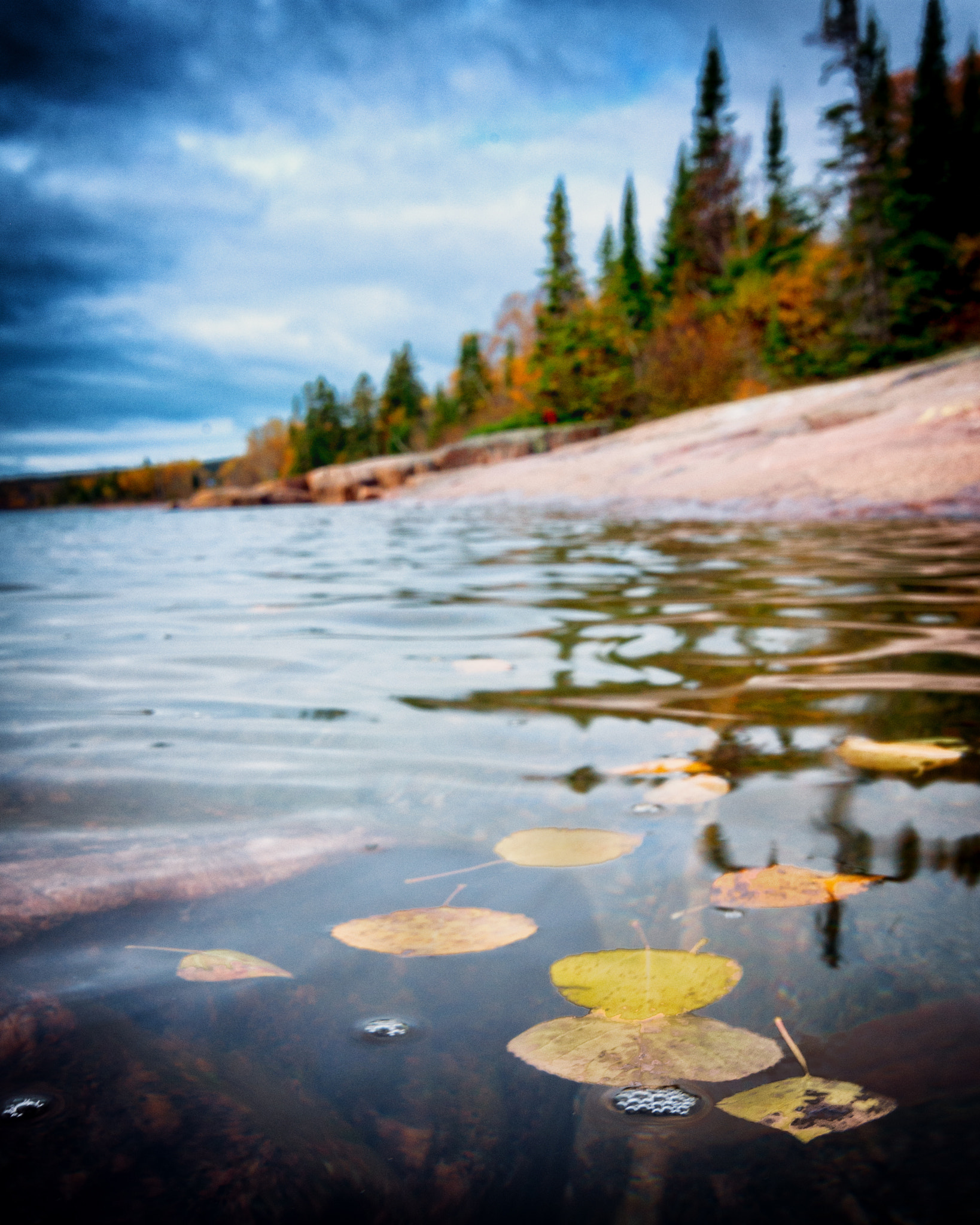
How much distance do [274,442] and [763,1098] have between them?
74.3 metres

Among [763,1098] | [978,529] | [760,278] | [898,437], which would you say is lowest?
[763,1098]

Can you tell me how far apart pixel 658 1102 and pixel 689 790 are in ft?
1.85

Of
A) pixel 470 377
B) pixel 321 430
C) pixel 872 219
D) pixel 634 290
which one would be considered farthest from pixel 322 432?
pixel 872 219

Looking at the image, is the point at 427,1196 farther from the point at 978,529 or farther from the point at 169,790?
the point at 978,529

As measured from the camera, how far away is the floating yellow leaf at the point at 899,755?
3.53 ft

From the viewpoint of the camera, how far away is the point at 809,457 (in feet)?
23.0

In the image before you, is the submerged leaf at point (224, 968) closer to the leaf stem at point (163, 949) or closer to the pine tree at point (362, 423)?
the leaf stem at point (163, 949)

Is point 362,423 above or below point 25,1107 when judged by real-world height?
above

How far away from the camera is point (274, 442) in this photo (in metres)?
69.9

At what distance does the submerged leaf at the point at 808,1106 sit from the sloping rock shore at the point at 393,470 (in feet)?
59.7

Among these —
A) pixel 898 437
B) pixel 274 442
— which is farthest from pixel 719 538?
pixel 274 442

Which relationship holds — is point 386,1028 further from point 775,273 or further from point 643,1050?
point 775,273

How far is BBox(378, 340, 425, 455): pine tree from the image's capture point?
4438cm

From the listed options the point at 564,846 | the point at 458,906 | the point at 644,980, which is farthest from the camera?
the point at 564,846
